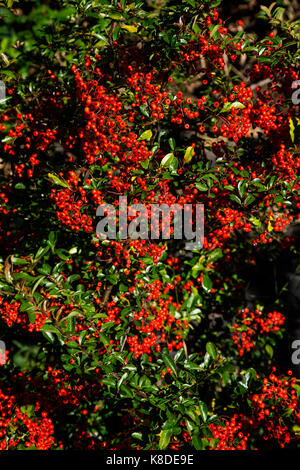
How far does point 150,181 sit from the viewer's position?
2.04 meters

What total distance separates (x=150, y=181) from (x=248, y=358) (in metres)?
2.06

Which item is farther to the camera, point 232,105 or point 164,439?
point 232,105

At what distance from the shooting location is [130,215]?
2.02 m

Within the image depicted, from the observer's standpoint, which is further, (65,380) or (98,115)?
(65,380)

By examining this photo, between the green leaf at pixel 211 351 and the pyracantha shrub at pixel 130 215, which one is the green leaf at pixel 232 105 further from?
the green leaf at pixel 211 351

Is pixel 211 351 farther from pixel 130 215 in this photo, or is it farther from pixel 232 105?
pixel 232 105

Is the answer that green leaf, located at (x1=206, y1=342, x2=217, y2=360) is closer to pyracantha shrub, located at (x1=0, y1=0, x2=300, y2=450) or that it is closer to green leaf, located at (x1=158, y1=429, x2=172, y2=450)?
pyracantha shrub, located at (x1=0, y1=0, x2=300, y2=450)

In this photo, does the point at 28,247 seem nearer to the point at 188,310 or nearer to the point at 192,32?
the point at 188,310

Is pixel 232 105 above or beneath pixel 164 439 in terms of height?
above

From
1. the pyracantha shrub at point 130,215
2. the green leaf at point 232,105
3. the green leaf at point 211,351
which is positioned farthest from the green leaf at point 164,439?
the green leaf at point 232,105

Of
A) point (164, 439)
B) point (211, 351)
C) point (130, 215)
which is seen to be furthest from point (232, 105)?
point (164, 439)

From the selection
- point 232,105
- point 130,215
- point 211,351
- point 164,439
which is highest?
Answer: point 232,105

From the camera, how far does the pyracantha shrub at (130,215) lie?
1989 millimetres
